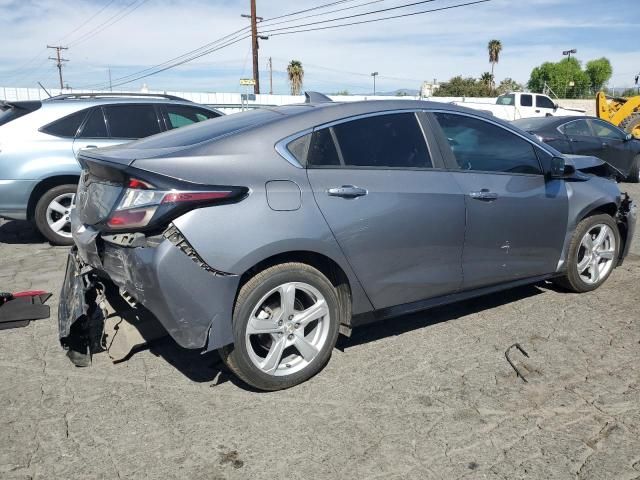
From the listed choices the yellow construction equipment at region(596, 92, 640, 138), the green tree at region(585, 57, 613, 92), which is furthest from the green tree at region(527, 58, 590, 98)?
the yellow construction equipment at region(596, 92, 640, 138)

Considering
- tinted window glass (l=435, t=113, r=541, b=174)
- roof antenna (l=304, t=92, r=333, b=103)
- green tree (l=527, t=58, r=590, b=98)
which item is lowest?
tinted window glass (l=435, t=113, r=541, b=174)

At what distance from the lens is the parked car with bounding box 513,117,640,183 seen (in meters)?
11.4

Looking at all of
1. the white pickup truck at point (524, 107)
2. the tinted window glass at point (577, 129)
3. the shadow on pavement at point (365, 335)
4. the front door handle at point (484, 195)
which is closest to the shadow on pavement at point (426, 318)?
the shadow on pavement at point (365, 335)

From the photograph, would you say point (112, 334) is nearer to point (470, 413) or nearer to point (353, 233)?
point (353, 233)

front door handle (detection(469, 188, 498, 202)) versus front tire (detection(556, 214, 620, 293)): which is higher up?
front door handle (detection(469, 188, 498, 202))

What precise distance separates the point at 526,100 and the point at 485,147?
72.8 feet

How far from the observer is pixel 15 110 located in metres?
6.45

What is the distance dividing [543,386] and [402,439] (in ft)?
3.51

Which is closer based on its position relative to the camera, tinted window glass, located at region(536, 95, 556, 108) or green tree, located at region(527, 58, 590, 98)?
tinted window glass, located at region(536, 95, 556, 108)

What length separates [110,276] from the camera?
130 inches

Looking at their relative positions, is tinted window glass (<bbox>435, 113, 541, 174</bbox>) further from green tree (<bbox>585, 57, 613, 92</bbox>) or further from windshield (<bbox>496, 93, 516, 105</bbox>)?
green tree (<bbox>585, 57, 613, 92</bbox>)

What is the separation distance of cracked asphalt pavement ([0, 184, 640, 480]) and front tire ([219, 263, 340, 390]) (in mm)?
144

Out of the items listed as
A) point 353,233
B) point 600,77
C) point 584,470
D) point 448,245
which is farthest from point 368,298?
point 600,77

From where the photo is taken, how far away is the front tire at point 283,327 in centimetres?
315
